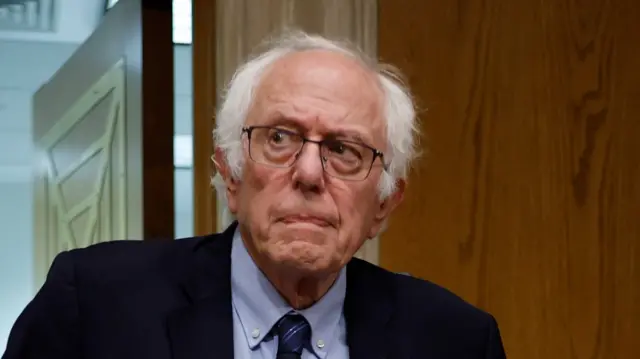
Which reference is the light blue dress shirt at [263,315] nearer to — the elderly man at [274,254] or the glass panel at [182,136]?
the elderly man at [274,254]

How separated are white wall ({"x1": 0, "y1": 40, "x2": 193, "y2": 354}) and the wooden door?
4.17ft

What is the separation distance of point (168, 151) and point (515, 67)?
78 cm

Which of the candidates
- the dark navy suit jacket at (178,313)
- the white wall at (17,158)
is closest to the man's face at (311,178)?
the dark navy suit jacket at (178,313)

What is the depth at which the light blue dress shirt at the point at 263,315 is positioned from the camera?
1.18 metres

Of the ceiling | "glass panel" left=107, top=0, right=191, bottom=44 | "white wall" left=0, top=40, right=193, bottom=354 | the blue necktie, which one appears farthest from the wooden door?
"white wall" left=0, top=40, right=193, bottom=354

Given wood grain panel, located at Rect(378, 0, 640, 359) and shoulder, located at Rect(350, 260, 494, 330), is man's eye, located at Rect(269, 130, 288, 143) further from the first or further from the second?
wood grain panel, located at Rect(378, 0, 640, 359)

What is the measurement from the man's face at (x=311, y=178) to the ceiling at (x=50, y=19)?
2.28m

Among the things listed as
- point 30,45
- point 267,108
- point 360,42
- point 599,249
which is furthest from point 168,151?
point 30,45

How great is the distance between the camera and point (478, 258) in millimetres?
1872

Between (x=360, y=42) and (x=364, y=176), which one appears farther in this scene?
(x=360, y=42)

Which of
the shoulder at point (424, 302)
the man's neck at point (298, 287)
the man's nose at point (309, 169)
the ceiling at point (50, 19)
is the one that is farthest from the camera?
the ceiling at point (50, 19)

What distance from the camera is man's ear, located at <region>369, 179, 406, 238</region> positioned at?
4.04 feet

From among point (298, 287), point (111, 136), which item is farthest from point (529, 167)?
point (111, 136)

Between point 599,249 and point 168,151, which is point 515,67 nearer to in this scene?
point 599,249
